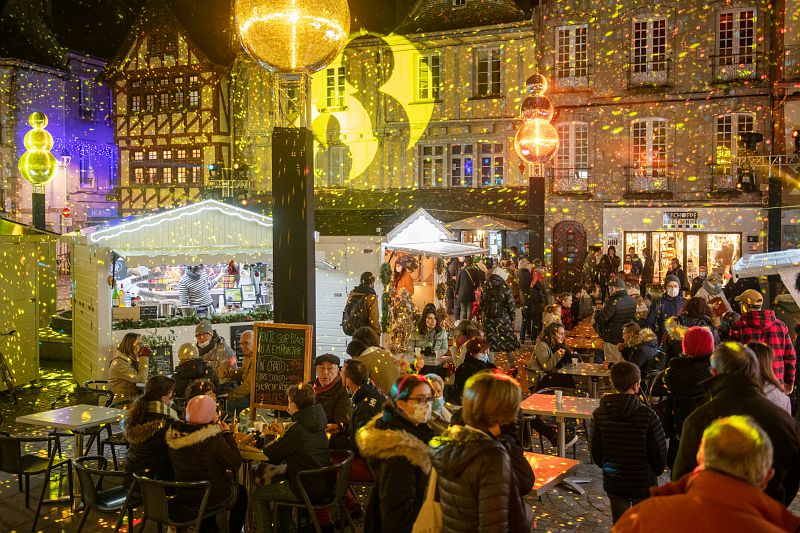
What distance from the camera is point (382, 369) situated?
6676 mm

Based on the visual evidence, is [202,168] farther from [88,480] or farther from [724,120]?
[88,480]

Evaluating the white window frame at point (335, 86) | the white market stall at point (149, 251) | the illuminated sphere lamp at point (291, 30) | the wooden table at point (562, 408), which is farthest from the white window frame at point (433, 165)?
the illuminated sphere lamp at point (291, 30)

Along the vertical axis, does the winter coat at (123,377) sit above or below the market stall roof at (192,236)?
below

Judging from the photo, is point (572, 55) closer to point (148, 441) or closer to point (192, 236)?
point (192, 236)

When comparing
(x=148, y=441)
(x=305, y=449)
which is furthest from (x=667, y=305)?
(x=148, y=441)

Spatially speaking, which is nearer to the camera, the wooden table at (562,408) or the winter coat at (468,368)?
the wooden table at (562,408)

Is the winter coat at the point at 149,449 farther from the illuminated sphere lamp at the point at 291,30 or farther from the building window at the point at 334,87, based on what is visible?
the building window at the point at 334,87

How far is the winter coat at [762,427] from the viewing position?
3.89m

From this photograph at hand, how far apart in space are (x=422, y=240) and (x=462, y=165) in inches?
409

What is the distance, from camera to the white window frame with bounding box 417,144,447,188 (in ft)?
76.3

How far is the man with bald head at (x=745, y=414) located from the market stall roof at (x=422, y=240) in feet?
26.5

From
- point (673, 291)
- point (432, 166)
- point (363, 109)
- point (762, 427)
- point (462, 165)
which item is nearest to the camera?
point (762, 427)

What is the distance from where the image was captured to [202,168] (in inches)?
1095

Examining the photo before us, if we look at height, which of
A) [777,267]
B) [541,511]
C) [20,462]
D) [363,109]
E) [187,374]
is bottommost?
[541,511]
